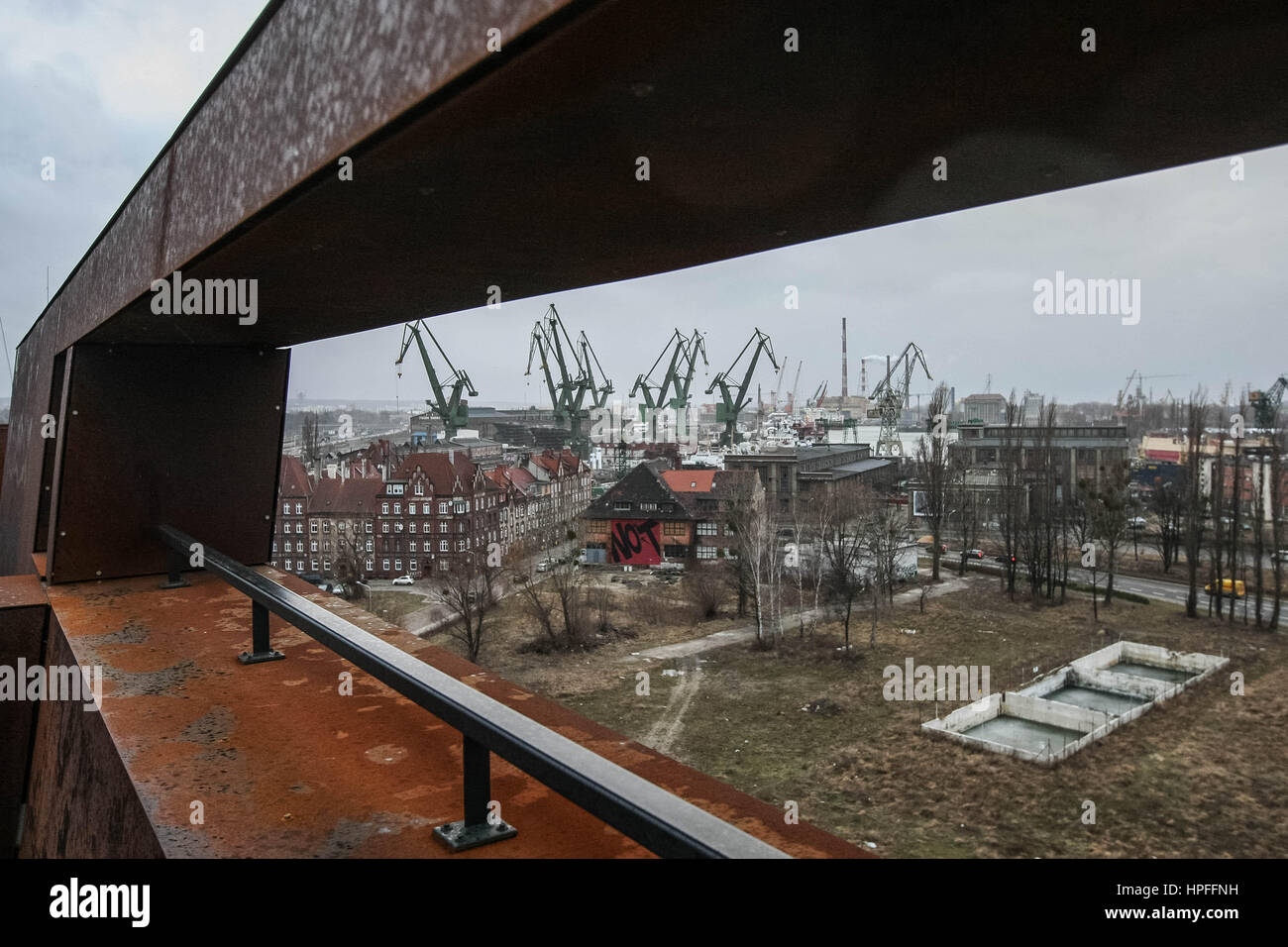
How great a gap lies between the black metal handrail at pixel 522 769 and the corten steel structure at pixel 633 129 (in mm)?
604

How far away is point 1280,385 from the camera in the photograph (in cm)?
1605

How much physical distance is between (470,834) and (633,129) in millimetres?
850

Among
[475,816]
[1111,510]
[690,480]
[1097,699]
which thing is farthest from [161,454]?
[690,480]

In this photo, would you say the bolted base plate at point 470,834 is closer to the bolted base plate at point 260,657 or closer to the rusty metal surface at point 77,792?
the rusty metal surface at point 77,792

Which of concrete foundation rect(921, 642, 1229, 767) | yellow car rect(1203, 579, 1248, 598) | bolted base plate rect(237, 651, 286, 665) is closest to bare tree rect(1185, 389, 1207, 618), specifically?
yellow car rect(1203, 579, 1248, 598)

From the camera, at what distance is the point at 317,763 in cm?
137

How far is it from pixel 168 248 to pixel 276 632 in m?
1.00

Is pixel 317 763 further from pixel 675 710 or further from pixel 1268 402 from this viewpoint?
pixel 1268 402

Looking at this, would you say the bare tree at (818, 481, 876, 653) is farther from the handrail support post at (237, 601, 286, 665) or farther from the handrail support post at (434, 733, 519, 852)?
the handrail support post at (434, 733, 519, 852)

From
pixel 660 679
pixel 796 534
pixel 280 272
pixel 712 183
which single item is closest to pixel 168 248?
pixel 280 272

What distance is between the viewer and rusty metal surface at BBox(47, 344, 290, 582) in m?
2.78

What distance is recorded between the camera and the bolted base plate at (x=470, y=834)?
1.06 metres
